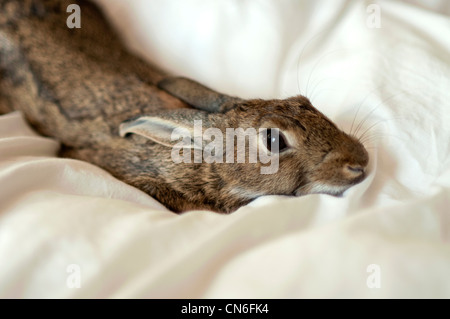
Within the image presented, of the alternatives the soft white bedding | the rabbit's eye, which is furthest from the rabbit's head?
the soft white bedding

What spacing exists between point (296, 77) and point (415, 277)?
1380 mm

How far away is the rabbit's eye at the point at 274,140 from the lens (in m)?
1.78

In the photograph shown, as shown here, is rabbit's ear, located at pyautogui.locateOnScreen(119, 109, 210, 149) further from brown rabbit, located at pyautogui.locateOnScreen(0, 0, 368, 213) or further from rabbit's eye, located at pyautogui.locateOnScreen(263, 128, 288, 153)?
rabbit's eye, located at pyautogui.locateOnScreen(263, 128, 288, 153)

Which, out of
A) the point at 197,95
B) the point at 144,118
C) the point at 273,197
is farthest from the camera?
the point at 197,95

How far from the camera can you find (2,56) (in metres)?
2.40

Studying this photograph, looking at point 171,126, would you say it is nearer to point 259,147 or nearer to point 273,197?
point 259,147

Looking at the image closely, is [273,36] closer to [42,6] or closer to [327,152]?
[327,152]

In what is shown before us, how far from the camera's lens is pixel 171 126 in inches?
76.4

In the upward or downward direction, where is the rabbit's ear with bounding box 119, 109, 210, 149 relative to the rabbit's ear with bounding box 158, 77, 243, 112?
downward

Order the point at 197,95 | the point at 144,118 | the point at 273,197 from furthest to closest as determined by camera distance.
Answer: the point at 197,95 < the point at 144,118 < the point at 273,197

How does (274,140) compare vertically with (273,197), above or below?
above

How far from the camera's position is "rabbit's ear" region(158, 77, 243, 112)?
2.10 m

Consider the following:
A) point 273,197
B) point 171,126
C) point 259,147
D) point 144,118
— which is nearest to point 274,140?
point 259,147

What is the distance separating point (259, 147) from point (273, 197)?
0.75 ft
